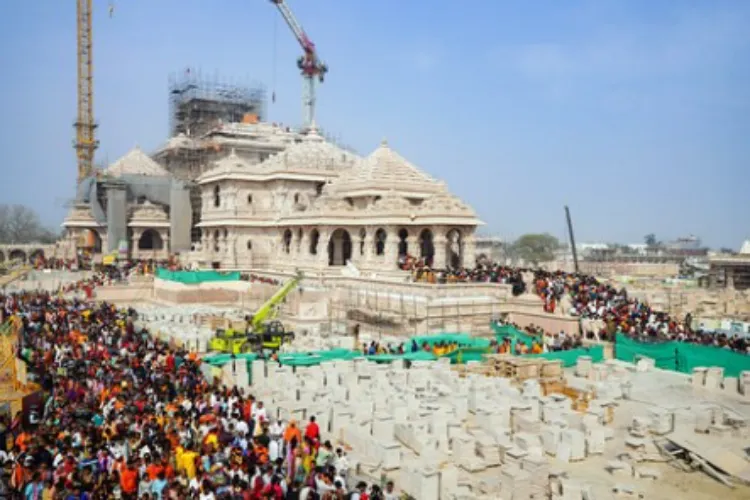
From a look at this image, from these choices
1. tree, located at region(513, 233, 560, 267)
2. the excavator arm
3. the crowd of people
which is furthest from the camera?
tree, located at region(513, 233, 560, 267)

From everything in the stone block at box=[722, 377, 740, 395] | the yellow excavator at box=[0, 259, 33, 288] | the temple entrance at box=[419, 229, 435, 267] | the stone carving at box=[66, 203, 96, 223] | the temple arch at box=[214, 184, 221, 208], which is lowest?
the stone block at box=[722, 377, 740, 395]

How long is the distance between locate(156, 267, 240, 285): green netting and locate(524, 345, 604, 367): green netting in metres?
19.8

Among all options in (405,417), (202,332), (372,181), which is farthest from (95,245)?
(405,417)

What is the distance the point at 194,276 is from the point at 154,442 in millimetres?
24071

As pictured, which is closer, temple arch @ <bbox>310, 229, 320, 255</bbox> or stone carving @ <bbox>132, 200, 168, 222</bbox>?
temple arch @ <bbox>310, 229, 320, 255</bbox>

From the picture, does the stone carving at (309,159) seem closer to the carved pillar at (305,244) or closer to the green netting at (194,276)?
the carved pillar at (305,244)

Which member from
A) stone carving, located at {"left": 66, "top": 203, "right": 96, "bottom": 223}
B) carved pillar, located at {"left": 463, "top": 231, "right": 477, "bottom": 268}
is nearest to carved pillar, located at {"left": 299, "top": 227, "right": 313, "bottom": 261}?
carved pillar, located at {"left": 463, "top": 231, "right": 477, "bottom": 268}

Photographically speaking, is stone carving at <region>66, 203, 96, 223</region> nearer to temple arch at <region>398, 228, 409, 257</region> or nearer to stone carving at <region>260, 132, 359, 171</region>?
stone carving at <region>260, 132, 359, 171</region>

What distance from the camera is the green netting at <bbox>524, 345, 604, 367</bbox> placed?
65.5 ft

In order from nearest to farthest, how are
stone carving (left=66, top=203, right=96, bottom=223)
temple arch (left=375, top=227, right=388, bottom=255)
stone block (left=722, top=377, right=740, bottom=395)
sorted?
1. stone block (left=722, top=377, right=740, bottom=395)
2. temple arch (left=375, top=227, right=388, bottom=255)
3. stone carving (left=66, top=203, right=96, bottom=223)

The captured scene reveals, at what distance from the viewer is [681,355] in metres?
20.1

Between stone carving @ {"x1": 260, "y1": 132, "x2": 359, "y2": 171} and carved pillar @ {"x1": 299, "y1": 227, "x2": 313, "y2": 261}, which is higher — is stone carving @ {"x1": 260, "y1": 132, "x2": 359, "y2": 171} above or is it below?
above

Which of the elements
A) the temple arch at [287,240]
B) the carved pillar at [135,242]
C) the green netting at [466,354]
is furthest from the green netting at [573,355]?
the carved pillar at [135,242]

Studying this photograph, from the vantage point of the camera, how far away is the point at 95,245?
52031 millimetres
